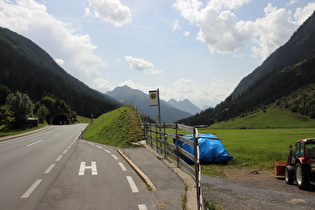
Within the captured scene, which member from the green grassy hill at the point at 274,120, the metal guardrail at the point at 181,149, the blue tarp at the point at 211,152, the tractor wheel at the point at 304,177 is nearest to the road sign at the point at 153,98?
the metal guardrail at the point at 181,149

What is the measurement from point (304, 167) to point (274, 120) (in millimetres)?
153962

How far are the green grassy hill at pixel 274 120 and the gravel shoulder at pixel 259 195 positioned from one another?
13601cm

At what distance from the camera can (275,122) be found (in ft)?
482

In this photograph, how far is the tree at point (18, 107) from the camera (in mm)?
55809

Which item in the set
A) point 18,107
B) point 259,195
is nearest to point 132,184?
point 259,195

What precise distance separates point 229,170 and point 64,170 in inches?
305

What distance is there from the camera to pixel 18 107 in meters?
56.2

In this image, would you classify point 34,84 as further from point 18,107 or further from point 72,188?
point 72,188

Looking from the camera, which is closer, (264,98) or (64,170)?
(64,170)

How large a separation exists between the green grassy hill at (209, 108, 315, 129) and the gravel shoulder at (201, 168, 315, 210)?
136 metres

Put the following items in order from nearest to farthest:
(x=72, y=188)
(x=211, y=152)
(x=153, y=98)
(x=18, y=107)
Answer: (x=72, y=188)
(x=211, y=152)
(x=153, y=98)
(x=18, y=107)

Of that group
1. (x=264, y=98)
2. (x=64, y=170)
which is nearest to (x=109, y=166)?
(x=64, y=170)

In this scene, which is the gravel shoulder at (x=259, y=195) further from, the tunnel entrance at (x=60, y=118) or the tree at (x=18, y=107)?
the tunnel entrance at (x=60, y=118)

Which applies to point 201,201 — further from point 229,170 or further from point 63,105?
point 63,105
